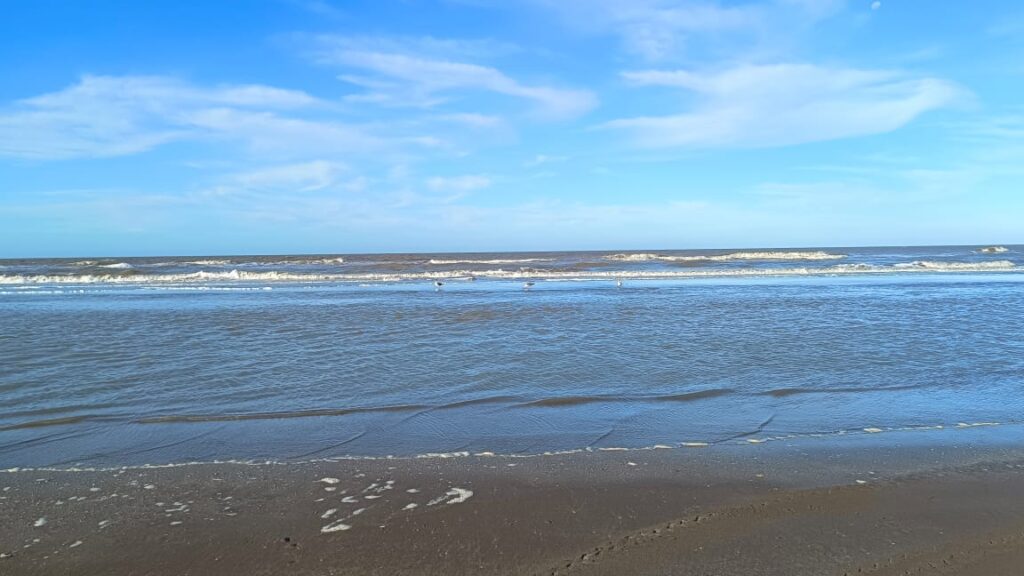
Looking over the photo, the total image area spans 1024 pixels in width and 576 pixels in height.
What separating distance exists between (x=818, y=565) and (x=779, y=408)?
4.01 m

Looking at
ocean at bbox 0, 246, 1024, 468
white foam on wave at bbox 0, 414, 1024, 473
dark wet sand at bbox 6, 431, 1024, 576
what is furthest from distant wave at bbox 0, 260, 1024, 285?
dark wet sand at bbox 6, 431, 1024, 576

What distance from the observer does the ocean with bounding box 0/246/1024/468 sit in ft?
21.5

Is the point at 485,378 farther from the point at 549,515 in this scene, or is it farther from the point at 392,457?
the point at 549,515

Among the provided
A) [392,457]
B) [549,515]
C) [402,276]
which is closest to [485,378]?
[392,457]

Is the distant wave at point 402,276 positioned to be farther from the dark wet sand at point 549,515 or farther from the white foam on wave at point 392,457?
the dark wet sand at point 549,515

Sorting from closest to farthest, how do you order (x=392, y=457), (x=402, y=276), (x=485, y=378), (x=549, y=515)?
(x=549, y=515)
(x=392, y=457)
(x=485, y=378)
(x=402, y=276)

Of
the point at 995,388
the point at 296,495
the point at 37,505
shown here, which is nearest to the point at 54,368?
the point at 37,505

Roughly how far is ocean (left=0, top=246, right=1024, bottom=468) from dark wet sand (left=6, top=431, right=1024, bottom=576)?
2.10 ft

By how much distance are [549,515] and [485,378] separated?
15.5 feet

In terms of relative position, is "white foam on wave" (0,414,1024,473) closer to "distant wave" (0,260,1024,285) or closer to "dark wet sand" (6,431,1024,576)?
"dark wet sand" (6,431,1024,576)

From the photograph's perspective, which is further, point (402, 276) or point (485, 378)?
point (402, 276)

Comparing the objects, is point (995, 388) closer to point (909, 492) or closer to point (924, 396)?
point (924, 396)

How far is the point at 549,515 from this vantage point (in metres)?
4.50

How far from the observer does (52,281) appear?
36656mm
